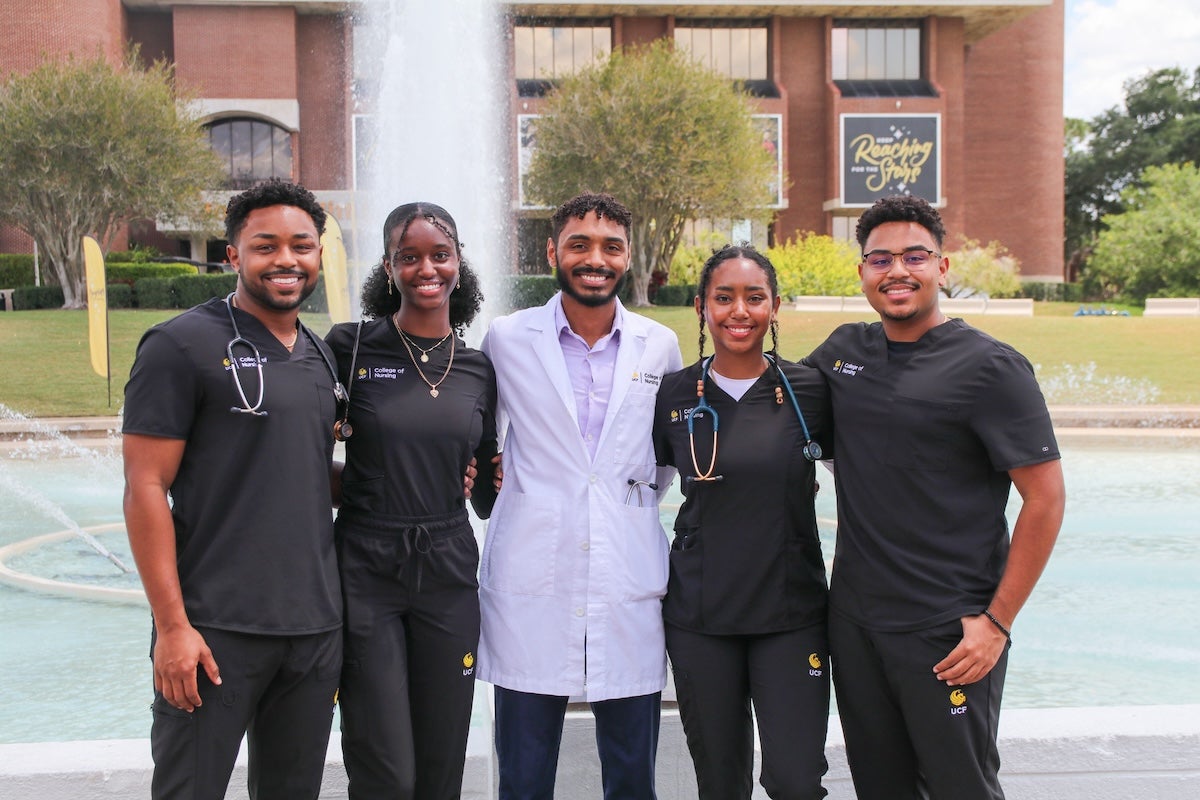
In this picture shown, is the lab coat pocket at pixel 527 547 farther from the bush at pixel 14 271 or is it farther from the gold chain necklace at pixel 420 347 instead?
the bush at pixel 14 271

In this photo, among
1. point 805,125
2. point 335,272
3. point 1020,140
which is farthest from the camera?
point 1020,140

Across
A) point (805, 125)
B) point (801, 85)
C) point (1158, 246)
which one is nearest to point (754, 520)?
point (1158, 246)

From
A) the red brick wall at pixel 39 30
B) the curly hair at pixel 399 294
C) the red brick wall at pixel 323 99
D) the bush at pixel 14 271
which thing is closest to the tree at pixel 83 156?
the bush at pixel 14 271

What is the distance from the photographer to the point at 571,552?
3141 mm

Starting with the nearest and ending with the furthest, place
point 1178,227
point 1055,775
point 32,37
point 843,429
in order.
→ point 843,429, point 1055,775, point 32,37, point 1178,227

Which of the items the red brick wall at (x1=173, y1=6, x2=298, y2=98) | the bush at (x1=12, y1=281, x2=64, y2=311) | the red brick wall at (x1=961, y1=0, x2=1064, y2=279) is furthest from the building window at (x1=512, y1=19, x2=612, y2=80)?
the bush at (x1=12, y1=281, x2=64, y2=311)

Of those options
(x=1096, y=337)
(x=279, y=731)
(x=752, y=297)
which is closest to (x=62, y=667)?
(x=279, y=731)

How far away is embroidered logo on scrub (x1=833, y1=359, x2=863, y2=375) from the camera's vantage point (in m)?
2.97

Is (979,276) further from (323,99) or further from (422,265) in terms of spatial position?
(422,265)

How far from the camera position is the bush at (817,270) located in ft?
102

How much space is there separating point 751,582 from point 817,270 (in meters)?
30.0

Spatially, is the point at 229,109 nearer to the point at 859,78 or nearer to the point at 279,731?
the point at 859,78

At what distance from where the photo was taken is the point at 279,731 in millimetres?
2729

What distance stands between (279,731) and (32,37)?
135 feet
